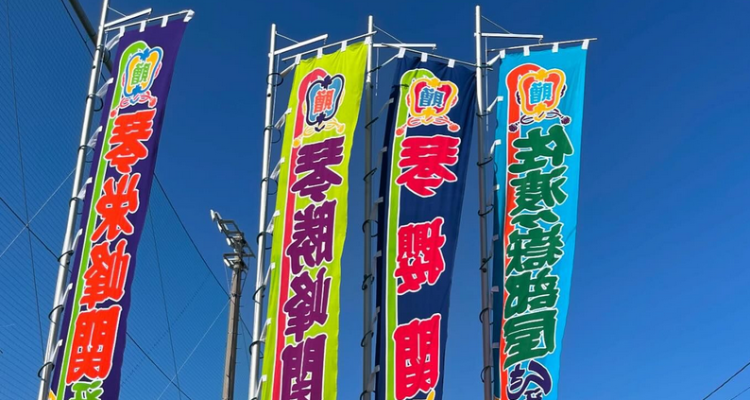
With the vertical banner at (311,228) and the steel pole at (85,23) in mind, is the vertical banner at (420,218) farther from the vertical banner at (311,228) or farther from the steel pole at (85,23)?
the steel pole at (85,23)

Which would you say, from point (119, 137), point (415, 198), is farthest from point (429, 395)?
point (119, 137)

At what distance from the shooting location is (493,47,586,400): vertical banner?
990 cm

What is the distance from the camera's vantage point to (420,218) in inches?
414

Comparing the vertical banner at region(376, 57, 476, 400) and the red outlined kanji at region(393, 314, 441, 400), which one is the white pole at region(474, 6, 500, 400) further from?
the red outlined kanji at region(393, 314, 441, 400)

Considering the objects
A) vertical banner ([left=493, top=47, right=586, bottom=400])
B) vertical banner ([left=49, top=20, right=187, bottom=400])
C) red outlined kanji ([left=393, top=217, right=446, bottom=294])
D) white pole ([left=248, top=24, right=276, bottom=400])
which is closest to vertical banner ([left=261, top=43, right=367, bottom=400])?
white pole ([left=248, top=24, right=276, bottom=400])

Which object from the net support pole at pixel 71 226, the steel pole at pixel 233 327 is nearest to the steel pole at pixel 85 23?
the net support pole at pixel 71 226

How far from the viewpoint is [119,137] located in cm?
1071

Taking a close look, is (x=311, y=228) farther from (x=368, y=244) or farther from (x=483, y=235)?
(x=483, y=235)

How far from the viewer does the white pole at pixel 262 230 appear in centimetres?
988

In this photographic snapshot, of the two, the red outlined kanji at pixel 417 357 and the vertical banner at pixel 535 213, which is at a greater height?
the vertical banner at pixel 535 213

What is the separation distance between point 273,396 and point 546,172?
4.47 m

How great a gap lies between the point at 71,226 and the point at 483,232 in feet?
17.2

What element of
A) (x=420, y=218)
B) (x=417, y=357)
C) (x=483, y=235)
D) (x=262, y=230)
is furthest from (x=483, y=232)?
(x=262, y=230)

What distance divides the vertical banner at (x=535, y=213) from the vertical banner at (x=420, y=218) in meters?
Answer: 0.65
